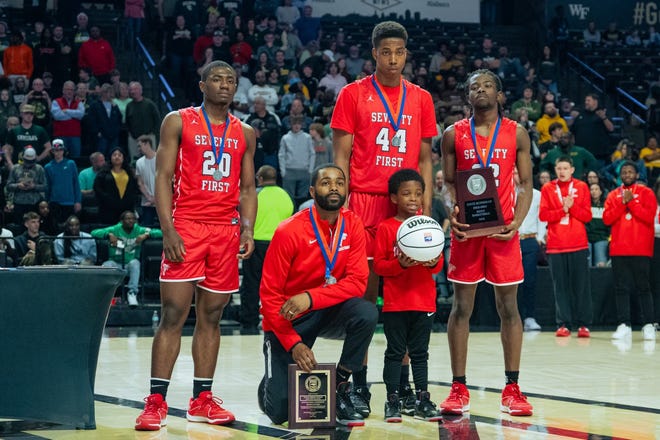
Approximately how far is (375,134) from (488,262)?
1.08 meters

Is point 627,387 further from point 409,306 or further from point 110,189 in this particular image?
point 110,189

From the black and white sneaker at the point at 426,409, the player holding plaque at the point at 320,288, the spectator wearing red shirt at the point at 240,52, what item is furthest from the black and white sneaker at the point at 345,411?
the spectator wearing red shirt at the point at 240,52

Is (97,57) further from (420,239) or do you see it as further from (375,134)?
(420,239)

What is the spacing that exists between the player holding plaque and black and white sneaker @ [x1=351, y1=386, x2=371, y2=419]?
5 cm

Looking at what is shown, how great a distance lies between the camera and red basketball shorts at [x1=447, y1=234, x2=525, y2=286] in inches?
275

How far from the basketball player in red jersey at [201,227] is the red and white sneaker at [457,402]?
130 centimetres

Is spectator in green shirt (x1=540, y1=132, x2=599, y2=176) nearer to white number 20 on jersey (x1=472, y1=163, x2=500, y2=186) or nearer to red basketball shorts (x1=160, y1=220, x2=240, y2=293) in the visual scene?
white number 20 on jersey (x1=472, y1=163, x2=500, y2=186)

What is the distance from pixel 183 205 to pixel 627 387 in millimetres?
3677

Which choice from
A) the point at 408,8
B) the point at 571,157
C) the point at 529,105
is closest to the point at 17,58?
the point at 529,105

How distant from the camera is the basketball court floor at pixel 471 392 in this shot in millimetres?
6086

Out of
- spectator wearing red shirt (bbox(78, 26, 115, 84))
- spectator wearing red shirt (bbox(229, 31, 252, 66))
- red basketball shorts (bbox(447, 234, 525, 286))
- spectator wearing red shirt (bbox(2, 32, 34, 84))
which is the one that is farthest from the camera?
spectator wearing red shirt (bbox(229, 31, 252, 66))

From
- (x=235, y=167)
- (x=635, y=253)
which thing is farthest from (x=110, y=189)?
(x=235, y=167)

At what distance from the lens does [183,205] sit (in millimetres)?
6598

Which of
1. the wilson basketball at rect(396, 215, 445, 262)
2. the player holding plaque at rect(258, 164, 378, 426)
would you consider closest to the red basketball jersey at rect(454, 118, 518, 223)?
the wilson basketball at rect(396, 215, 445, 262)
